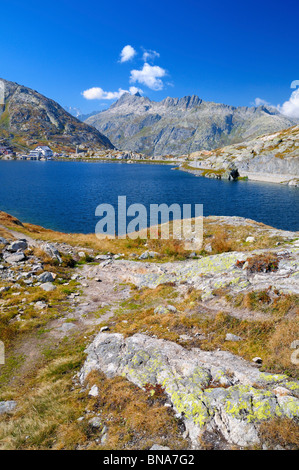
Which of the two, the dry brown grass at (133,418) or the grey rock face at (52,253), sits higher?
the grey rock face at (52,253)

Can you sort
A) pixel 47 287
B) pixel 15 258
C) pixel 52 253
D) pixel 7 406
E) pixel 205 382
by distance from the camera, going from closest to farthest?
pixel 205 382, pixel 7 406, pixel 47 287, pixel 15 258, pixel 52 253

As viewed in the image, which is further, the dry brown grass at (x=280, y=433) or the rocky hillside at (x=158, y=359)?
the rocky hillside at (x=158, y=359)

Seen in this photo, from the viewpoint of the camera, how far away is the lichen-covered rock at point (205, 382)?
7.45 metres

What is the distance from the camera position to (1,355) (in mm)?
14102

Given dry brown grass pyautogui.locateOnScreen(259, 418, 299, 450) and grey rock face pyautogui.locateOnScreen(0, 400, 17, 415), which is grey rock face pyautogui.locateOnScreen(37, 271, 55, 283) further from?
dry brown grass pyautogui.locateOnScreen(259, 418, 299, 450)

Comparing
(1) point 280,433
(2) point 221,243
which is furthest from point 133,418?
(2) point 221,243

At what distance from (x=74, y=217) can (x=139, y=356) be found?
2510 inches

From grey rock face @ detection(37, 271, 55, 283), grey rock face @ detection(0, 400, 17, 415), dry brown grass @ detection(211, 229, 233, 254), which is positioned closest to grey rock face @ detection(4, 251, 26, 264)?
grey rock face @ detection(37, 271, 55, 283)

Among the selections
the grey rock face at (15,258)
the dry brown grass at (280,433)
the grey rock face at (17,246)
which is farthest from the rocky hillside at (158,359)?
the grey rock face at (17,246)

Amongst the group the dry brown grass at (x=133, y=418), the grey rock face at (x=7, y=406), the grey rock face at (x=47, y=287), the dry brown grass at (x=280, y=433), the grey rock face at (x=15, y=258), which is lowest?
the grey rock face at (x=7, y=406)

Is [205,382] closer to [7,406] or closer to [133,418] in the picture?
[133,418]

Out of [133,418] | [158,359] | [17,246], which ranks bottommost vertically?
[133,418]

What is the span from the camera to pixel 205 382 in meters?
9.15

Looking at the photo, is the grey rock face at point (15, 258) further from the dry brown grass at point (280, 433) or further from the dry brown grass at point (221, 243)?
the dry brown grass at point (280, 433)
